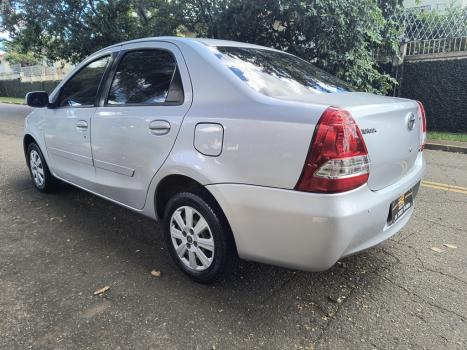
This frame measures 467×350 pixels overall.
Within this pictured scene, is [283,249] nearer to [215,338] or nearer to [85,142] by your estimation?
[215,338]

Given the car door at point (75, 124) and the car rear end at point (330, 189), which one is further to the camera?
the car door at point (75, 124)

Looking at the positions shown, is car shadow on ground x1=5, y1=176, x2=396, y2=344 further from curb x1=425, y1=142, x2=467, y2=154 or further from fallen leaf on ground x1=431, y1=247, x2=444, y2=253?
curb x1=425, y1=142, x2=467, y2=154

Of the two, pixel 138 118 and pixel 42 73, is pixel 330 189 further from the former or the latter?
pixel 42 73

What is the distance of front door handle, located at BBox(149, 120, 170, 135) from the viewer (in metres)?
2.72

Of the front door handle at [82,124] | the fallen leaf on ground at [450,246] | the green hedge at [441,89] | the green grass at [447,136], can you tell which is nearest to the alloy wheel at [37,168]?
the front door handle at [82,124]

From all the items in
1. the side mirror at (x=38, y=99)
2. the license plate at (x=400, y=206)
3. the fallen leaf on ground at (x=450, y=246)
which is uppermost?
the side mirror at (x=38, y=99)

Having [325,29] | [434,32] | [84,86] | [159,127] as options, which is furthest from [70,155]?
[434,32]

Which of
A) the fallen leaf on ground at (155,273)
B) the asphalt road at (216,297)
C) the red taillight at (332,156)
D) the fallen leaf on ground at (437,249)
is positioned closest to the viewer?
the red taillight at (332,156)

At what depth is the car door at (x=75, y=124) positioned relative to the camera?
3578 mm

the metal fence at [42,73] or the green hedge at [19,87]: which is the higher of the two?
the metal fence at [42,73]

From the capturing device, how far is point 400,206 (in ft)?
8.53

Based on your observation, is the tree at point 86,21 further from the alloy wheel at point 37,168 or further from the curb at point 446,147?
the curb at point 446,147

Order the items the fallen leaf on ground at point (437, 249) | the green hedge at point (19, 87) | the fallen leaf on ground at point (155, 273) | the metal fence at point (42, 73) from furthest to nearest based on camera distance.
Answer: the metal fence at point (42, 73) → the green hedge at point (19, 87) → the fallen leaf on ground at point (437, 249) → the fallen leaf on ground at point (155, 273)

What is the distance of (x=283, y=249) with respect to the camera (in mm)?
2277
